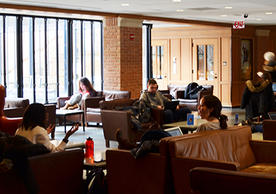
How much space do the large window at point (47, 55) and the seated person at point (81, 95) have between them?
5.61ft

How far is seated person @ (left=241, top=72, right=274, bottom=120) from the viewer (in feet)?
35.5

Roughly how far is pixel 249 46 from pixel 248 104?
1042cm

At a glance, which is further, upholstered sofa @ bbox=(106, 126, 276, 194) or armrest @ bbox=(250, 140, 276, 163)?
armrest @ bbox=(250, 140, 276, 163)

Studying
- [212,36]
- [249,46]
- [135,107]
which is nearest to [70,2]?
[135,107]

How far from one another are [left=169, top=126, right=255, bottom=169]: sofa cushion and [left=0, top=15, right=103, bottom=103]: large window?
9.29m

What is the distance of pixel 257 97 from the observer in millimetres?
10875

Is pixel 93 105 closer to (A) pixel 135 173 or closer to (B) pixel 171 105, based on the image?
(B) pixel 171 105

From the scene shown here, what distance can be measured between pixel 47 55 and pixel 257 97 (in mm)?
6850

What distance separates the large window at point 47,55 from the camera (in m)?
14.3

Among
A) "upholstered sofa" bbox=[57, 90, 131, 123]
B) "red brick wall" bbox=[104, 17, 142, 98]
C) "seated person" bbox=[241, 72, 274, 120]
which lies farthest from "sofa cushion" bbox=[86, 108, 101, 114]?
"seated person" bbox=[241, 72, 274, 120]

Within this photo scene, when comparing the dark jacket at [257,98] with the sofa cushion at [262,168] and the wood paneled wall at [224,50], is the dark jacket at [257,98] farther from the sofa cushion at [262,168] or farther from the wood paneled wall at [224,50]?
the wood paneled wall at [224,50]

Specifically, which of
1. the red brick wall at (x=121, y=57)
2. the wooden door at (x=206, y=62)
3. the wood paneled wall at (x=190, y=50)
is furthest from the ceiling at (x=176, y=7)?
the wooden door at (x=206, y=62)

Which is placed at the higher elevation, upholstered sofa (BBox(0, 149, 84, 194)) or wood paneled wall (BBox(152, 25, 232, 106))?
wood paneled wall (BBox(152, 25, 232, 106))

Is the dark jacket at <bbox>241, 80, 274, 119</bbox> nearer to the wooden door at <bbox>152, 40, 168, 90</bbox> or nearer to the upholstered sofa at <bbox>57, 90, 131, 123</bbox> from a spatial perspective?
the upholstered sofa at <bbox>57, 90, 131, 123</bbox>
